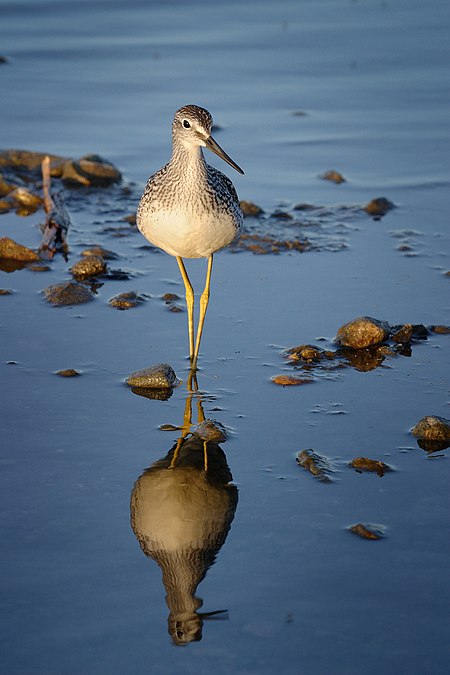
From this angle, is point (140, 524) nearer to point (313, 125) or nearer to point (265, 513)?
point (265, 513)

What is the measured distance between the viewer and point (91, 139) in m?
12.1

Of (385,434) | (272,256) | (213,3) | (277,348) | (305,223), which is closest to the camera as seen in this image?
(385,434)

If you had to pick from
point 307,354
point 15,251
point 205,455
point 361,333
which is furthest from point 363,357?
point 15,251

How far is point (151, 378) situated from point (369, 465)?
1643 millimetres

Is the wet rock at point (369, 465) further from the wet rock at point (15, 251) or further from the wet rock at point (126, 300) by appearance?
the wet rock at point (15, 251)

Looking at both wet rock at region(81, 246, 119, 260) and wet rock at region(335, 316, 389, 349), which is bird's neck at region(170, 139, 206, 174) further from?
wet rock at region(81, 246, 119, 260)

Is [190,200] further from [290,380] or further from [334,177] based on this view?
[334,177]


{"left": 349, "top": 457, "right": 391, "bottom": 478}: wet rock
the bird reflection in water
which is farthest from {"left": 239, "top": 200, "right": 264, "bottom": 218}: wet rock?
{"left": 349, "top": 457, "right": 391, "bottom": 478}: wet rock

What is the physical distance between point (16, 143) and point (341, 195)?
367 cm

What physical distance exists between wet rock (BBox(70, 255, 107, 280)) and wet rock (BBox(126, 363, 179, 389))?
77.4 inches

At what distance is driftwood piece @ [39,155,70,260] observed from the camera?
354 inches

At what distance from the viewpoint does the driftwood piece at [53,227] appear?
900 cm

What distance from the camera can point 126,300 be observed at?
8.00 m

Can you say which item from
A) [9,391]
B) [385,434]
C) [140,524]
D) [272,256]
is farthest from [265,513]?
[272,256]
